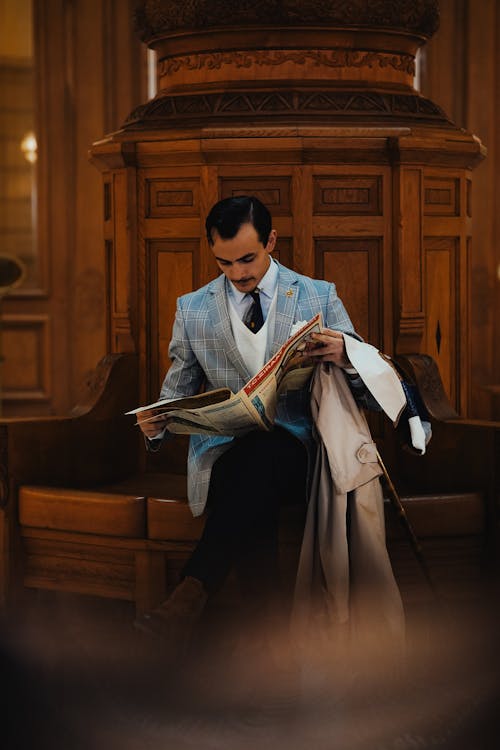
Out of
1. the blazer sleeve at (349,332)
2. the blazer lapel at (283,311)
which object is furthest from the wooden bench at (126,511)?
the blazer lapel at (283,311)

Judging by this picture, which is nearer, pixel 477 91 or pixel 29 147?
pixel 477 91

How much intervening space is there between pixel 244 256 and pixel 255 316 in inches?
8.8

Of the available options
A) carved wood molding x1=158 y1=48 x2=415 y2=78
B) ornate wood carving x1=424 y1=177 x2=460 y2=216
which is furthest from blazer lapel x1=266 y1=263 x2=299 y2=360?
carved wood molding x1=158 y1=48 x2=415 y2=78

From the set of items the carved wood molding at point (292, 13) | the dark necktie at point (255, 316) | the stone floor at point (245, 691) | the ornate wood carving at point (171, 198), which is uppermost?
the carved wood molding at point (292, 13)

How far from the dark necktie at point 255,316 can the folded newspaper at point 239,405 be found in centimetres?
24

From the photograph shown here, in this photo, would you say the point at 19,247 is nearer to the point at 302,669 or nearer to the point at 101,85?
the point at 101,85

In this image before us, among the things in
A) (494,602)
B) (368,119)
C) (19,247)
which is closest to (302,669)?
(494,602)

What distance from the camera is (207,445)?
3861 mm

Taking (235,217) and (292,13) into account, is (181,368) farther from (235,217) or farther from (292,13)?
(292,13)

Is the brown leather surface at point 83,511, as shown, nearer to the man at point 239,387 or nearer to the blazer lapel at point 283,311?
the man at point 239,387

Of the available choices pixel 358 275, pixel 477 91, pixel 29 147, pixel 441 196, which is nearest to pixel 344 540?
pixel 358 275

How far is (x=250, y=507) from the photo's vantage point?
3.67 m

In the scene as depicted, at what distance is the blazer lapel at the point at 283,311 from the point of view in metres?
3.89

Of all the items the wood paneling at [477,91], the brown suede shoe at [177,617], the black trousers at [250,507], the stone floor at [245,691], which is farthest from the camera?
the wood paneling at [477,91]
